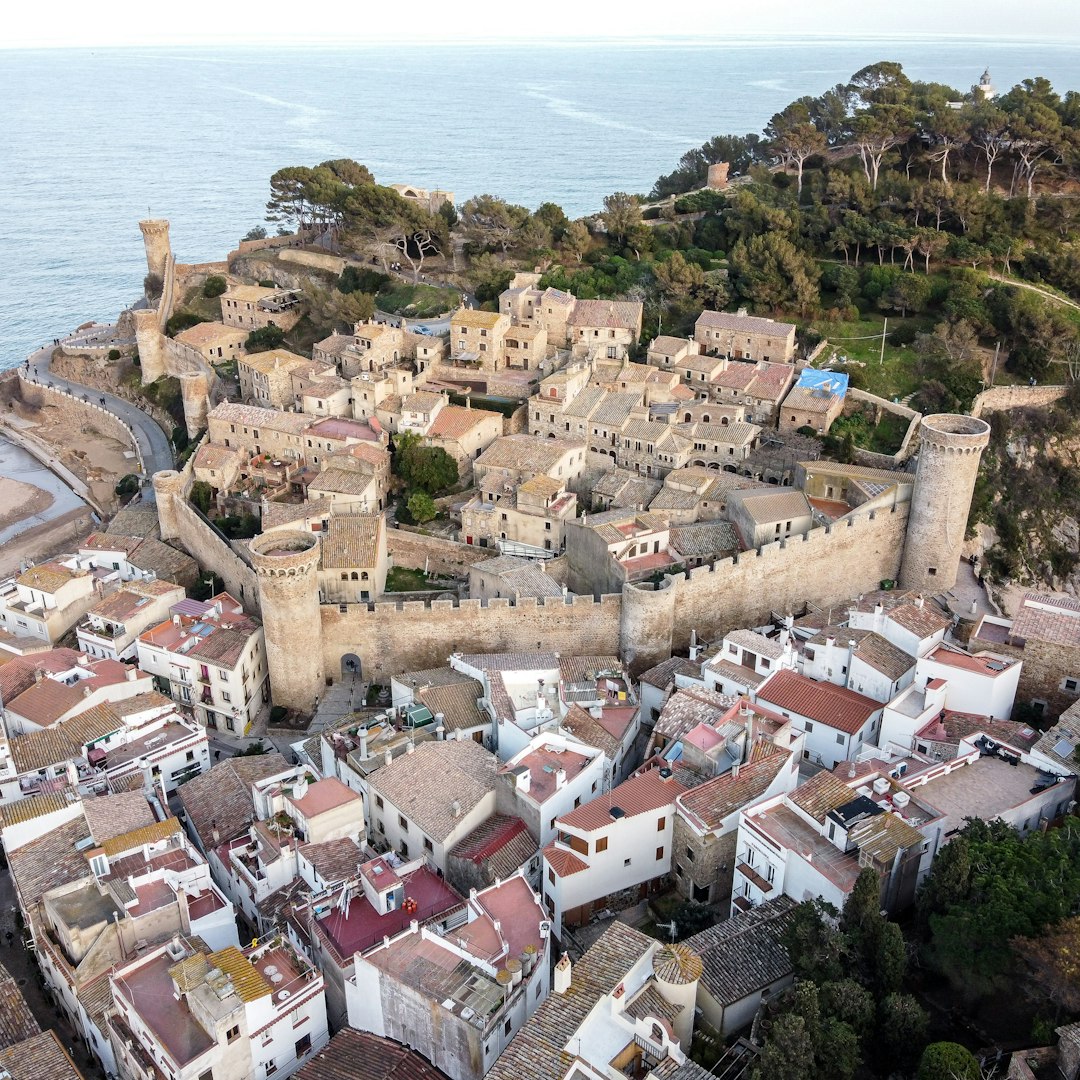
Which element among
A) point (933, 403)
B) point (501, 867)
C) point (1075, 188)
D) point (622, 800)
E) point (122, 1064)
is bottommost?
point (122, 1064)

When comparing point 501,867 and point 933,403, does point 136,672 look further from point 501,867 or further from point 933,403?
point 933,403

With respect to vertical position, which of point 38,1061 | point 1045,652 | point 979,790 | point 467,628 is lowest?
point 38,1061

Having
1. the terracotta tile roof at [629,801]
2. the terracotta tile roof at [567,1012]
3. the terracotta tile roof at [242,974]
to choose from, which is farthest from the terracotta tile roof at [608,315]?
the terracotta tile roof at [242,974]


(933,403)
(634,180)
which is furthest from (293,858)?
(634,180)

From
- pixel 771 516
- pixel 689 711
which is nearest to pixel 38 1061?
pixel 689 711

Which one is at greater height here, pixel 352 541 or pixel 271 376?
pixel 271 376

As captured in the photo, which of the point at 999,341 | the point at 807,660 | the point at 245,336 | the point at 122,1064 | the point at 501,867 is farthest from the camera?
the point at 245,336

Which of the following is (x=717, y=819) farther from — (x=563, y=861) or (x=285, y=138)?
(x=285, y=138)

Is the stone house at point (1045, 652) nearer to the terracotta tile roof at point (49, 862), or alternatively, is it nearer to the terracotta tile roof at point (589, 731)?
the terracotta tile roof at point (589, 731)
